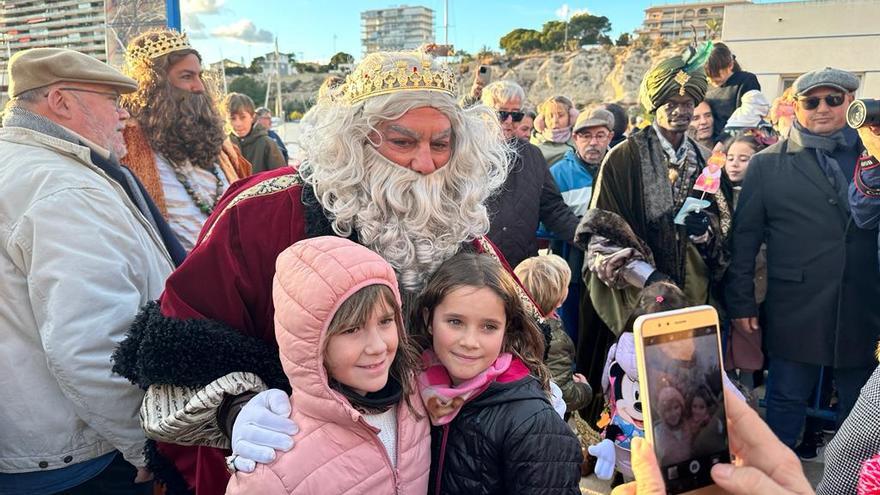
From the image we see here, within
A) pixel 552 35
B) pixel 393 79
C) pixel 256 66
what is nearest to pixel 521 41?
pixel 552 35

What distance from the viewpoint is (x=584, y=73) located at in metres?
57.0

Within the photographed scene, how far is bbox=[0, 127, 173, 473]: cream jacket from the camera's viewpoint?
1752 mm

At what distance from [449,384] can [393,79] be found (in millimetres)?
970

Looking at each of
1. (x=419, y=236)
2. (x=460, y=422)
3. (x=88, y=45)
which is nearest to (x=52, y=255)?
(x=419, y=236)

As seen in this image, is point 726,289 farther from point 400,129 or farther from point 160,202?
point 160,202

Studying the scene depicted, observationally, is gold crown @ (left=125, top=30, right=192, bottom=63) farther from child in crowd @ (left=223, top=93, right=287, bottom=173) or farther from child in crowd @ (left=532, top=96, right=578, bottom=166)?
child in crowd @ (left=532, top=96, right=578, bottom=166)

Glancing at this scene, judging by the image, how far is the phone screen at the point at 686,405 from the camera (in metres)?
1.14

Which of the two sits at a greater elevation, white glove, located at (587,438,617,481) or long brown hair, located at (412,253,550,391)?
long brown hair, located at (412,253,550,391)

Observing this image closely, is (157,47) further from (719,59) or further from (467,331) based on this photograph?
(719,59)

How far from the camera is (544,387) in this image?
188 centimetres

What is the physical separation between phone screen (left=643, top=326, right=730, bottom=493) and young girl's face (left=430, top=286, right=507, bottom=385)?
65cm

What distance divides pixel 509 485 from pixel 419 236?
0.79 m

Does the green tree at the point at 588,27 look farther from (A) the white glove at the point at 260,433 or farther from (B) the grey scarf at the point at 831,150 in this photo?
(A) the white glove at the point at 260,433

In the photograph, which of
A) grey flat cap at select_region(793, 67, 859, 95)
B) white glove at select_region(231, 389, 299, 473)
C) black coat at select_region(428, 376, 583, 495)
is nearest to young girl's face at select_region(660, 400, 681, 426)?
black coat at select_region(428, 376, 583, 495)
